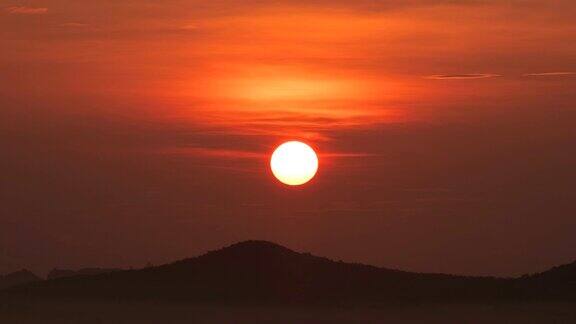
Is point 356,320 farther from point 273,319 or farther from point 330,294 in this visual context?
point 330,294

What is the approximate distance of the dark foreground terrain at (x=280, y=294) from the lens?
3634 centimetres

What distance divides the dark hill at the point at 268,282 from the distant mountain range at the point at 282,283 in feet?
0.10

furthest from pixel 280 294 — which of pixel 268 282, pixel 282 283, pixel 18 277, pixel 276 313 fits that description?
pixel 18 277

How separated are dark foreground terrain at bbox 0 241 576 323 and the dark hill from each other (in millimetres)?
33

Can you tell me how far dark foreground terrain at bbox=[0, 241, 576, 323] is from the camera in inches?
1431

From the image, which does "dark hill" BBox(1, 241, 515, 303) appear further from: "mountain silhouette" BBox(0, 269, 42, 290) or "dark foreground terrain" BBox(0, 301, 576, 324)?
"mountain silhouette" BBox(0, 269, 42, 290)

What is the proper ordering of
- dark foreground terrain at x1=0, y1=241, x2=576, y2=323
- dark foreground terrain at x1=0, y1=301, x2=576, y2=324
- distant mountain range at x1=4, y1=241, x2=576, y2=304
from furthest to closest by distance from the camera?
distant mountain range at x1=4, y1=241, x2=576, y2=304, dark foreground terrain at x1=0, y1=241, x2=576, y2=323, dark foreground terrain at x1=0, y1=301, x2=576, y2=324

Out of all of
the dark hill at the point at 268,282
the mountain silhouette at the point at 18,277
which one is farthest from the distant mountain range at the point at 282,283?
the mountain silhouette at the point at 18,277

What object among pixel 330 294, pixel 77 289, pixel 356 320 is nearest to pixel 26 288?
pixel 77 289

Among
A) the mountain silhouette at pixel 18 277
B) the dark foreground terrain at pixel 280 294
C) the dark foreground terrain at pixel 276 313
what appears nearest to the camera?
the dark foreground terrain at pixel 276 313

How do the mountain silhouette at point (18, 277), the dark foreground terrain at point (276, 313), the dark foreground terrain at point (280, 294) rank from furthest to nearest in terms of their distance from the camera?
the mountain silhouette at point (18, 277)
the dark foreground terrain at point (280, 294)
the dark foreground terrain at point (276, 313)

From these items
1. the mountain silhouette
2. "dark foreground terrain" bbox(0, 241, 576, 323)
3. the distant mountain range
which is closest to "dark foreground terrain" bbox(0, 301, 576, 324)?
"dark foreground terrain" bbox(0, 241, 576, 323)

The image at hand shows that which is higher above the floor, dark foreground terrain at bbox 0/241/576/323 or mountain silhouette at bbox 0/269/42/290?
mountain silhouette at bbox 0/269/42/290

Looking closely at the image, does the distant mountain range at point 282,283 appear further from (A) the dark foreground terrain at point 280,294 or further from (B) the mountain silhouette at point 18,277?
(B) the mountain silhouette at point 18,277
